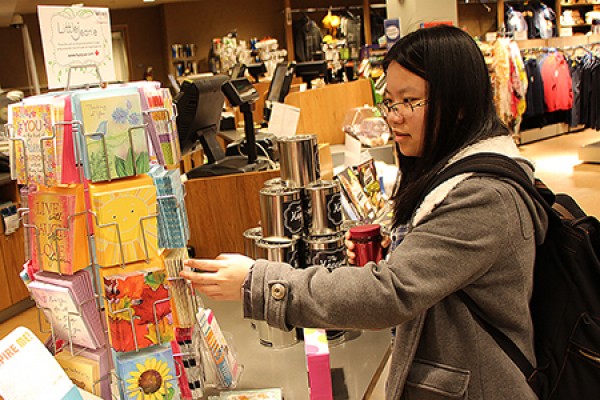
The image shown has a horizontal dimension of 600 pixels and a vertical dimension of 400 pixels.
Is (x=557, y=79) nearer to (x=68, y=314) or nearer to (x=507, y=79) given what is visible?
(x=507, y=79)

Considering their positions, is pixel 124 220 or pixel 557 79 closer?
pixel 124 220

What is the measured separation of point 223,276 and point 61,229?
0.40 m

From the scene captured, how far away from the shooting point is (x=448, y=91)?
48.1 inches

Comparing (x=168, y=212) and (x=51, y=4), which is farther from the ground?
(x=51, y=4)

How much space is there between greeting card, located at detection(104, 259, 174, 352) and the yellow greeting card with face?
4 cm

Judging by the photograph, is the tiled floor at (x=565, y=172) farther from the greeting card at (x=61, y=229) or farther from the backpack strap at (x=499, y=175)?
the backpack strap at (x=499, y=175)

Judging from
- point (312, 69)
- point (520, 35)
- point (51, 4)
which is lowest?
point (312, 69)

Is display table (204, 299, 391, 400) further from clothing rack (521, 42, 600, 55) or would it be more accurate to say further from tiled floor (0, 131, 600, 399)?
clothing rack (521, 42, 600, 55)

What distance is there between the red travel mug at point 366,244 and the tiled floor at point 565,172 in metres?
Result: 3.64

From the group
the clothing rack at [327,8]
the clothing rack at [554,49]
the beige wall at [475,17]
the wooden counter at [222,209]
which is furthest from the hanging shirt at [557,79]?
the wooden counter at [222,209]

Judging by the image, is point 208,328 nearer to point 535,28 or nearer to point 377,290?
point 377,290

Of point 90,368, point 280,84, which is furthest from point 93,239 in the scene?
point 280,84

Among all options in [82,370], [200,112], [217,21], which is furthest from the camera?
[217,21]

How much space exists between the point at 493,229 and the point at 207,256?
1.71 meters
